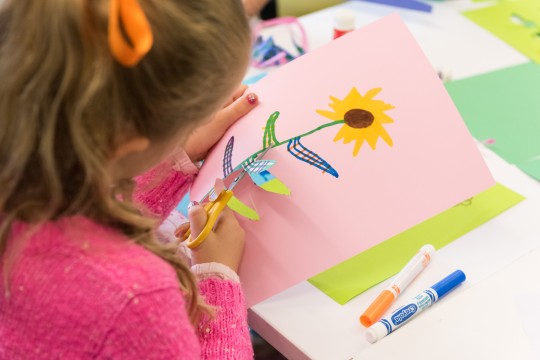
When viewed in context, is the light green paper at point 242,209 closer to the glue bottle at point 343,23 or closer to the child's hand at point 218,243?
the child's hand at point 218,243

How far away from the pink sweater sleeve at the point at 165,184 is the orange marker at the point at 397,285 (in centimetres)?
31

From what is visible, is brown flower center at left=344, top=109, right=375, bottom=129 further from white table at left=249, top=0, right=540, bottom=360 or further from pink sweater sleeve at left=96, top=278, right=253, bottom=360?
pink sweater sleeve at left=96, top=278, right=253, bottom=360

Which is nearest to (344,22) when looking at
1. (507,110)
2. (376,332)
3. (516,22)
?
(507,110)

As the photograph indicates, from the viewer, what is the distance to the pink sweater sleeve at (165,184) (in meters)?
0.85

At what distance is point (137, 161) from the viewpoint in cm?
56

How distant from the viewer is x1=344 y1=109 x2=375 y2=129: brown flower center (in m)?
0.81

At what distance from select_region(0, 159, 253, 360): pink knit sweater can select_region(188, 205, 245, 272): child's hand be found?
0.17 metres

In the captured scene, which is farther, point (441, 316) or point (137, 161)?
point (441, 316)

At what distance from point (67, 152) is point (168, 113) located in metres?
0.09

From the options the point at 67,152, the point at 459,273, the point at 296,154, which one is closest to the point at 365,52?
the point at 296,154

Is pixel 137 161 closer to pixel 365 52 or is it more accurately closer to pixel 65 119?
pixel 65 119

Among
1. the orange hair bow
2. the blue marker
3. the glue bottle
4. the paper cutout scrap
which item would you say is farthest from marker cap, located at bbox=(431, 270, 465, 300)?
the glue bottle

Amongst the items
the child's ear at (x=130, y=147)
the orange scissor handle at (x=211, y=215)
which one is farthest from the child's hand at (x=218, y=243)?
the child's ear at (x=130, y=147)

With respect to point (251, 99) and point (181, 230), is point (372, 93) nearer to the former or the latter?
point (251, 99)
